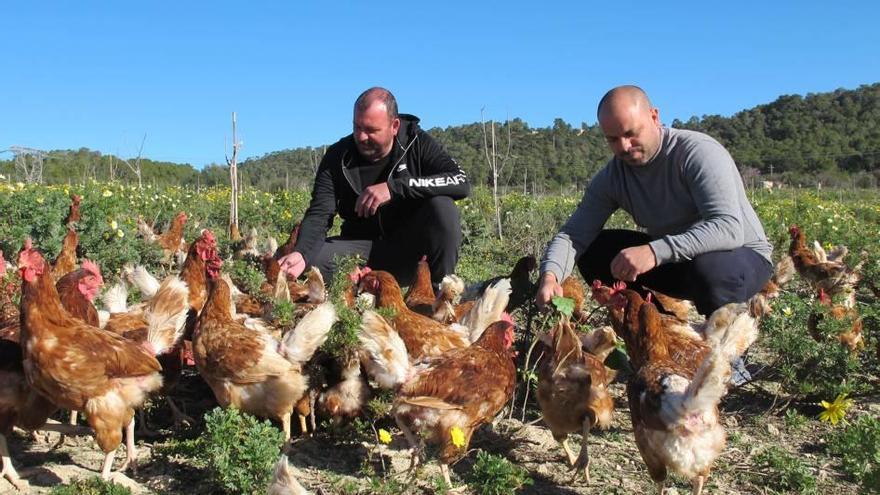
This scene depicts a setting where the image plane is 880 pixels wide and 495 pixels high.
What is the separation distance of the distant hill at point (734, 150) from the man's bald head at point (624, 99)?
2327 cm

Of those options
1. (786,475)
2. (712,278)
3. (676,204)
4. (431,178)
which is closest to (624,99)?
(676,204)

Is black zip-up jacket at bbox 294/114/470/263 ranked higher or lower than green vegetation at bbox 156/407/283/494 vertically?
higher

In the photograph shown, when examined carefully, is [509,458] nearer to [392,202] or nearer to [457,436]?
[457,436]

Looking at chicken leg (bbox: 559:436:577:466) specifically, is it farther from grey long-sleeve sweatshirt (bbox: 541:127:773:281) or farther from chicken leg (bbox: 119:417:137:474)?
chicken leg (bbox: 119:417:137:474)

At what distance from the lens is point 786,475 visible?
3680 mm

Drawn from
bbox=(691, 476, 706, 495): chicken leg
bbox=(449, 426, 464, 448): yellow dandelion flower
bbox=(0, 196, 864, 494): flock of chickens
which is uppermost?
bbox=(0, 196, 864, 494): flock of chickens

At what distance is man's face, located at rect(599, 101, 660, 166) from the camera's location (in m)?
4.44

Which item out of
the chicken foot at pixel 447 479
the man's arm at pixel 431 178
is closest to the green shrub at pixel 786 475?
the chicken foot at pixel 447 479

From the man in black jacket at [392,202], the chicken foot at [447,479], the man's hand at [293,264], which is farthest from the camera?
the man in black jacket at [392,202]

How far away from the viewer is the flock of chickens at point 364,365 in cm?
332

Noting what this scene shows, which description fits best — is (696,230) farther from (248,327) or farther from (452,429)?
(248,327)

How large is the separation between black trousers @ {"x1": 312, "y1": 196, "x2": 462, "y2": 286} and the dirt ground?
2.03m

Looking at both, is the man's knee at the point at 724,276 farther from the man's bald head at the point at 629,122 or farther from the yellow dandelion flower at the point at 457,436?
the yellow dandelion flower at the point at 457,436

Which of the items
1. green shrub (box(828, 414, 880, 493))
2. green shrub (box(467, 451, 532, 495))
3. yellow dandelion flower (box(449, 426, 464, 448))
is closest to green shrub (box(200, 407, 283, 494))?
yellow dandelion flower (box(449, 426, 464, 448))
